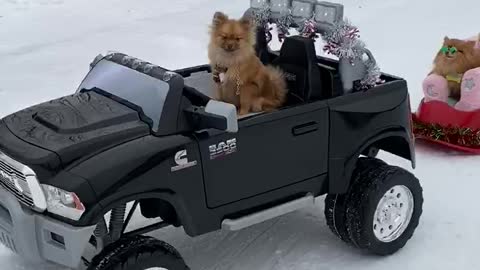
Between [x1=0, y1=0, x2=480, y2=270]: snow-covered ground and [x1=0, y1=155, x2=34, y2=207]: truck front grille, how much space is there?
0.81 meters

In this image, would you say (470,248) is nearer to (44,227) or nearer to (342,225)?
(342,225)

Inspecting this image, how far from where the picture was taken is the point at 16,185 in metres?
3.60

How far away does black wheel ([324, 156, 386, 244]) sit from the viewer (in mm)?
4383

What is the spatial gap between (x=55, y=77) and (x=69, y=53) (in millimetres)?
1115

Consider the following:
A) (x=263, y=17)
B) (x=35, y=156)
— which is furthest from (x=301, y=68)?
(x=35, y=156)

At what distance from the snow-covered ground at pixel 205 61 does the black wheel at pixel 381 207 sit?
0.42ft

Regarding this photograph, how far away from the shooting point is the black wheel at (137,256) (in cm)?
349

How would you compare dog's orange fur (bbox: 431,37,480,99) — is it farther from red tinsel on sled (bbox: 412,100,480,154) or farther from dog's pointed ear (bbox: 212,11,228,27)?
dog's pointed ear (bbox: 212,11,228,27)

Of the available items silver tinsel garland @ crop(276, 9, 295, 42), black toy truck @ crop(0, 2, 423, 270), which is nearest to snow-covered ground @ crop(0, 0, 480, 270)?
black toy truck @ crop(0, 2, 423, 270)

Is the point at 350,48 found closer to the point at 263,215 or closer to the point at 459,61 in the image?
the point at 263,215

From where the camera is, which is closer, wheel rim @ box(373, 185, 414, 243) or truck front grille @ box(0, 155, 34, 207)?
truck front grille @ box(0, 155, 34, 207)

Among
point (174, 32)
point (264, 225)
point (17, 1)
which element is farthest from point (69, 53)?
point (264, 225)

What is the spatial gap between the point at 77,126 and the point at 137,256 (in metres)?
0.73

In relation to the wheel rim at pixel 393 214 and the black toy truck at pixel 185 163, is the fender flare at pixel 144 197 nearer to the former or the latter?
the black toy truck at pixel 185 163
